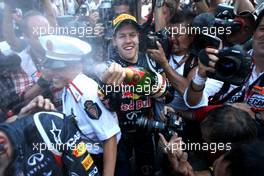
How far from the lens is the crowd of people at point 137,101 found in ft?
4.48

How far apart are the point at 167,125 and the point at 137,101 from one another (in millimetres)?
302

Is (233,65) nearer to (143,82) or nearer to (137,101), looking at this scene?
(143,82)

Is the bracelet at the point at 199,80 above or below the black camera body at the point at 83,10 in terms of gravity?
below

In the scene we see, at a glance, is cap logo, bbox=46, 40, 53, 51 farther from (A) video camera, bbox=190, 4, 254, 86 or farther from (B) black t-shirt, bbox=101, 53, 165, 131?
(A) video camera, bbox=190, 4, 254, 86

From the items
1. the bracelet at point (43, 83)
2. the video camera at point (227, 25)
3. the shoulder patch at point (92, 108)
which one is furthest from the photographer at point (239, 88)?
the bracelet at point (43, 83)

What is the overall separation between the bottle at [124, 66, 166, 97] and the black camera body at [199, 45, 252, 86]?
13.1 inches

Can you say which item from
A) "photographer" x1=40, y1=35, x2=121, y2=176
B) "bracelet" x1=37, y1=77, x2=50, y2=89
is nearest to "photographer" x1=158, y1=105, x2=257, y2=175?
"photographer" x1=40, y1=35, x2=121, y2=176

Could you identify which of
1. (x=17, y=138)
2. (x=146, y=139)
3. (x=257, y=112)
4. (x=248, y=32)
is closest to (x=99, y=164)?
(x=146, y=139)

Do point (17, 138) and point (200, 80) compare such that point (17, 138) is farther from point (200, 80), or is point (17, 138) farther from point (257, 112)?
point (257, 112)

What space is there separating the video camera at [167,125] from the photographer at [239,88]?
0.64ft

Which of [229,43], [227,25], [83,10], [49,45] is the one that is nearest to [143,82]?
[49,45]

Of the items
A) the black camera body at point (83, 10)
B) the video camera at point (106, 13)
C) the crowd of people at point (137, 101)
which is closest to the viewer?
the crowd of people at point (137, 101)

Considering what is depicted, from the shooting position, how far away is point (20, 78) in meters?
2.44

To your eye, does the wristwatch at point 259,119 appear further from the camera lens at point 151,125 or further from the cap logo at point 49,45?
the cap logo at point 49,45
